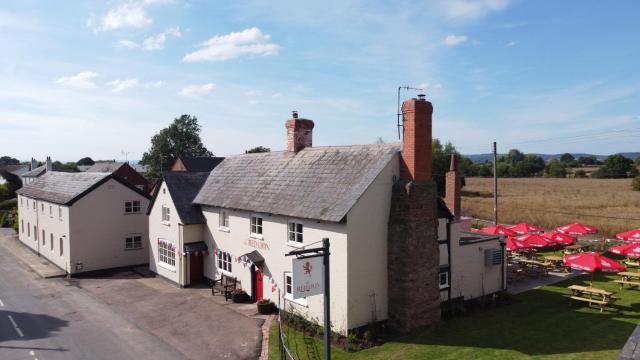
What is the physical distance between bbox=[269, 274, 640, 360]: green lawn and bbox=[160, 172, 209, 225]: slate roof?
32.3 ft

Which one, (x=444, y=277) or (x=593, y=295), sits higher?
(x=444, y=277)

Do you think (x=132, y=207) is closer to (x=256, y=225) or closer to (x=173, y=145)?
(x=256, y=225)

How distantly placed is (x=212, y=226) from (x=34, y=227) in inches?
856

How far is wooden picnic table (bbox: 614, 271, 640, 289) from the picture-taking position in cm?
2342

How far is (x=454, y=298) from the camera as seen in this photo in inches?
824

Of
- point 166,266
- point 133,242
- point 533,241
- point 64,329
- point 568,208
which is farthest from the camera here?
point 568,208

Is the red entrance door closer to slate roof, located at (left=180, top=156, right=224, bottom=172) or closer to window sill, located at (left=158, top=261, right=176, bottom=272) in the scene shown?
window sill, located at (left=158, top=261, right=176, bottom=272)

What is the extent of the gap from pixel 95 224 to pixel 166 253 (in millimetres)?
6365

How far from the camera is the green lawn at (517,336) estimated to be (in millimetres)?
15539

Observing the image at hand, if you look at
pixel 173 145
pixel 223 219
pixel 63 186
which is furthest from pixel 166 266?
pixel 173 145

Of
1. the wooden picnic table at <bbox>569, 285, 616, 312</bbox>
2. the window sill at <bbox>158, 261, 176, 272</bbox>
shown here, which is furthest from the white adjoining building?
the wooden picnic table at <bbox>569, 285, 616, 312</bbox>

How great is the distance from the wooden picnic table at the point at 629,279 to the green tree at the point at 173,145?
71154 mm

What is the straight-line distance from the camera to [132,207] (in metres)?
32.0

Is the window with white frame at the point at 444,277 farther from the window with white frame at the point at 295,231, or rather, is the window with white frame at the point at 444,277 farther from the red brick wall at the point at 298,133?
the red brick wall at the point at 298,133
